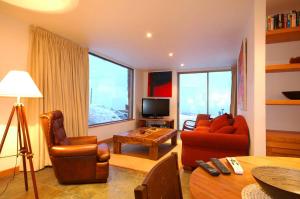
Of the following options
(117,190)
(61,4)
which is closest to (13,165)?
(117,190)

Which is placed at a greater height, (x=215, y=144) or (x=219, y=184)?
(x=219, y=184)

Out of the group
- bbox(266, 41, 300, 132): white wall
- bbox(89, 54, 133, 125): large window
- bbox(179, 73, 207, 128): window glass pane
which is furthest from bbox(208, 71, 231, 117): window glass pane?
bbox(266, 41, 300, 132): white wall

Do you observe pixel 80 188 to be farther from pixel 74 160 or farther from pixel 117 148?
pixel 117 148

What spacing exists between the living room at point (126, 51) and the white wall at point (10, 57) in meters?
0.01

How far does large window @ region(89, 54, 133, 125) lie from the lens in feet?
15.0

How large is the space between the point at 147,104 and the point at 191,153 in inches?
146

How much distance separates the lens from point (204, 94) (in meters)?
6.31

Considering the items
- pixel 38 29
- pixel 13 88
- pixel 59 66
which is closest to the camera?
pixel 13 88

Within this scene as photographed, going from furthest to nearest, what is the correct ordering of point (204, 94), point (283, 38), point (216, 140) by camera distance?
point (204, 94)
point (216, 140)
point (283, 38)

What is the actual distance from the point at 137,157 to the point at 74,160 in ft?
4.87

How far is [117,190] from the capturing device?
226cm

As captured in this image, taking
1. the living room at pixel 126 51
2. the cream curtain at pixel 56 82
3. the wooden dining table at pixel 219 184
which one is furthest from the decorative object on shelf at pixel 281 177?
the cream curtain at pixel 56 82

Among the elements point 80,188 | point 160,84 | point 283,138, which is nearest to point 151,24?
point 283,138

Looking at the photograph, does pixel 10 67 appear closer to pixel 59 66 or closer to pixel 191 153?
pixel 59 66
